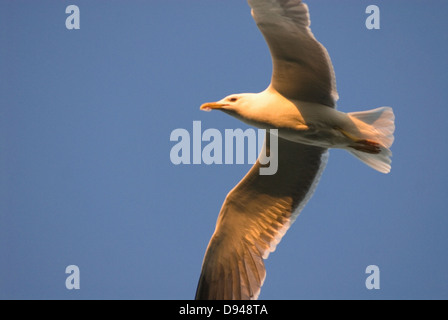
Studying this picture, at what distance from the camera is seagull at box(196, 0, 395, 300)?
5.07 metres

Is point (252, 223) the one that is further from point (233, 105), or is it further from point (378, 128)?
point (378, 128)

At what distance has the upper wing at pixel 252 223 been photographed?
5.93 m

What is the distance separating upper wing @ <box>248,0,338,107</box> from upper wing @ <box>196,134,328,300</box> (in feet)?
2.56

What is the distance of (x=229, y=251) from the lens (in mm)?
6020

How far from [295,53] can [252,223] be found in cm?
177

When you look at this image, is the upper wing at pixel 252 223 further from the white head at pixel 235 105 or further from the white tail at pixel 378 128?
the white head at pixel 235 105

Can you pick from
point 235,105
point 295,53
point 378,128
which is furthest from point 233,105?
point 378,128

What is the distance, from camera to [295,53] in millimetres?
5137

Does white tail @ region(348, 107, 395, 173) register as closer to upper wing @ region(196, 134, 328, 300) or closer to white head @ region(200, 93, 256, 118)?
upper wing @ region(196, 134, 328, 300)

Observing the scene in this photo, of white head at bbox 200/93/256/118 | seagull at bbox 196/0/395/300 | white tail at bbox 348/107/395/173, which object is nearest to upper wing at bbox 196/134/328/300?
seagull at bbox 196/0/395/300

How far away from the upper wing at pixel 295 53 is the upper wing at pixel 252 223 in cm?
78

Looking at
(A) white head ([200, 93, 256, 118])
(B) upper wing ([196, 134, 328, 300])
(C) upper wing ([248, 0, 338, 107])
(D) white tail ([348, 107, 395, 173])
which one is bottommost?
(B) upper wing ([196, 134, 328, 300])

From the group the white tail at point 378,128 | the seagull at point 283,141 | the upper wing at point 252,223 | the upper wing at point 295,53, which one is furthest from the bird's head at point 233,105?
the white tail at point 378,128
